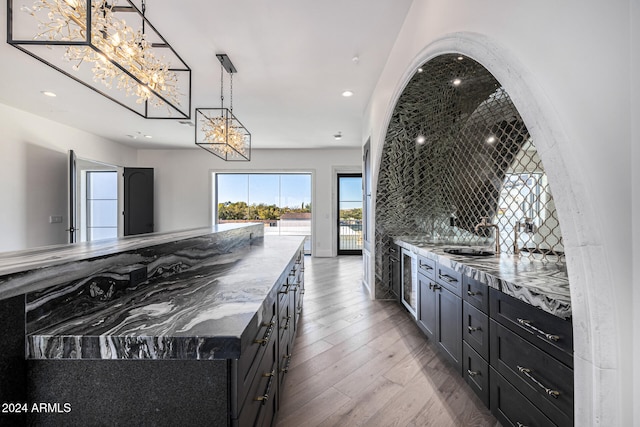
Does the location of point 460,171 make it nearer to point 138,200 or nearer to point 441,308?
point 441,308

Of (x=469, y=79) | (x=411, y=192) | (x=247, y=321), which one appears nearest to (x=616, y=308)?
(x=247, y=321)

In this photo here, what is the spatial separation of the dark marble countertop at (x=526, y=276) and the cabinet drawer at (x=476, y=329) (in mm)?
223

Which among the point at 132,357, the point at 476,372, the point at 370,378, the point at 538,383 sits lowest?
the point at 370,378

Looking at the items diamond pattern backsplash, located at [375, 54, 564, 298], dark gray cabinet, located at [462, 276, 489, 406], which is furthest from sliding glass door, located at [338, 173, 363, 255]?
dark gray cabinet, located at [462, 276, 489, 406]

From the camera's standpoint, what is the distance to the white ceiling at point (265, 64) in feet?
7.94

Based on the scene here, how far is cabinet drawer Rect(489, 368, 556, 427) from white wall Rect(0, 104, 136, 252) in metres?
6.33

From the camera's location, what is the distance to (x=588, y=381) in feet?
3.02

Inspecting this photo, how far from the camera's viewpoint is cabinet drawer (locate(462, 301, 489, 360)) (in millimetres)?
1685

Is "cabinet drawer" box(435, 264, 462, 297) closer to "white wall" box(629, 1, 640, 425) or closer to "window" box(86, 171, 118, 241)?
"white wall" box(629, 1, 640, 425)

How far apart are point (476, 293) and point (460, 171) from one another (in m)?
1.65

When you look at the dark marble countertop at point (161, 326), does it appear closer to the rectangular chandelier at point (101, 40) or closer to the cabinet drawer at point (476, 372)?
the rectangular chandelier at point (101, 40)

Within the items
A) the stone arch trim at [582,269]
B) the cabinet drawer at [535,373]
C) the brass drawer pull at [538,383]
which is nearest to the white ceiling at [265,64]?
the stone arch trim at [582,269]

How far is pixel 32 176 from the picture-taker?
4.93m

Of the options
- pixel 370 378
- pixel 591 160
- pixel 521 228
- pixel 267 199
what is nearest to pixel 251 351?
pixel 591 160
